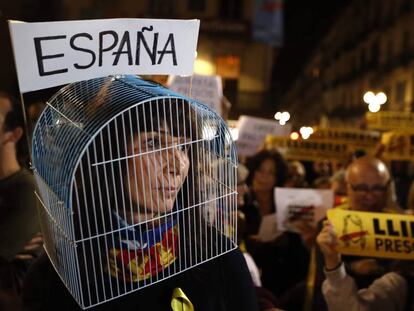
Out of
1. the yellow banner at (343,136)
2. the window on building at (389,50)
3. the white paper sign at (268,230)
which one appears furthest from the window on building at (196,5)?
the white paper sign at (268,230)

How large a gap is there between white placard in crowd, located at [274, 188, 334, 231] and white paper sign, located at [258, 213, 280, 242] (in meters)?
0.36

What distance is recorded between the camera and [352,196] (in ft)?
9.67

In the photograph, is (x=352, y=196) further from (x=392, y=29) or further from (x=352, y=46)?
(x=352, y=46)

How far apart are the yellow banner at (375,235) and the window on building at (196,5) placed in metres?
A: 20.6

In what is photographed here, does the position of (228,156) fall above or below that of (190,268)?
above

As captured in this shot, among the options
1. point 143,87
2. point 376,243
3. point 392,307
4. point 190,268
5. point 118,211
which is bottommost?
point 392,307

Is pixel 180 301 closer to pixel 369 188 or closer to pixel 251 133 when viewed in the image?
pixel 369 188

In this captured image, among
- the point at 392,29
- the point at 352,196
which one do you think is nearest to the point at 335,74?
the point at 392,29

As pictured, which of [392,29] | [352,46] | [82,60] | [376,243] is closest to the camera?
[82,60]

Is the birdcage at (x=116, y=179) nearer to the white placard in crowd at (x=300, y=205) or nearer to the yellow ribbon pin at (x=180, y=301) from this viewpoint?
the yellow ribbon pin at (x=180, y=301)

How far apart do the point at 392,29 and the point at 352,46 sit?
12.3m

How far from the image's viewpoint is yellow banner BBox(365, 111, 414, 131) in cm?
682

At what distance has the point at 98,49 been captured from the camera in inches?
54.4

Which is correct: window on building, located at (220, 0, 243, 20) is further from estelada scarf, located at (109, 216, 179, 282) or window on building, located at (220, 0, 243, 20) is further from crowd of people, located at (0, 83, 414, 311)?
estelada scarf, located at (109, 216, 179, 282)
